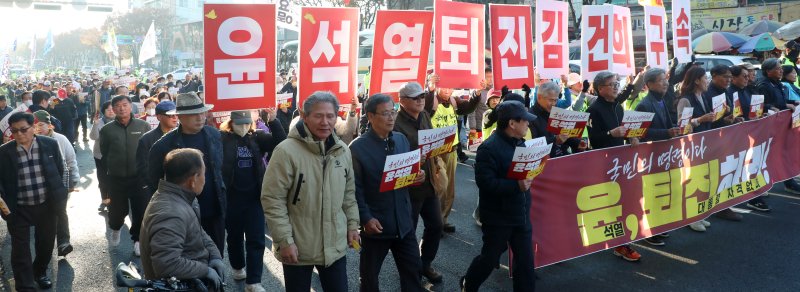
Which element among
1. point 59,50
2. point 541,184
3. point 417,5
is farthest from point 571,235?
point 59,50

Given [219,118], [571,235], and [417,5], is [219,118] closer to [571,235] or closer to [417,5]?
[571,235]

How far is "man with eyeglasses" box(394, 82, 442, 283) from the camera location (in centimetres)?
505

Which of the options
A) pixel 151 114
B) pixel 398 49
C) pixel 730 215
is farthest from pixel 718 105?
pixel 151 114

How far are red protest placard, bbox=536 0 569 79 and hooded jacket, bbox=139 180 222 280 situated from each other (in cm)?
519

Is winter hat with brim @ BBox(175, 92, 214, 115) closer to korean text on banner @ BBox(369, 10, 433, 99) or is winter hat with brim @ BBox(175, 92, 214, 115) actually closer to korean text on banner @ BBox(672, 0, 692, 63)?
korean text on banner @ BBox(369, 10, 433, 99)

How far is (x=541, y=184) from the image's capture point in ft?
17.6

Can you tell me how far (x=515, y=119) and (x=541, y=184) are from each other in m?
1.13

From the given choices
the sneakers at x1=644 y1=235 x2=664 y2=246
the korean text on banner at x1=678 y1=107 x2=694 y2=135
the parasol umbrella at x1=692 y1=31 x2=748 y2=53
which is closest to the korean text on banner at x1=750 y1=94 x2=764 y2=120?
the korean text on banner at x1=678 y1=107 x2=694 y2=135

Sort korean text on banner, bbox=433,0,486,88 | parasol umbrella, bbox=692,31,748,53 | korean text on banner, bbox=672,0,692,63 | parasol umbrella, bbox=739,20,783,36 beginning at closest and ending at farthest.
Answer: korean text on banner, bbox=433,0,486,88 < korean text on banner, bbox=672,0,692,63 < parasol umbrella, bbox=692,31,748,53 < parasol umbrella, bbox=739,20,783,36

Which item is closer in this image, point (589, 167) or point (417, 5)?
point (589, 167)

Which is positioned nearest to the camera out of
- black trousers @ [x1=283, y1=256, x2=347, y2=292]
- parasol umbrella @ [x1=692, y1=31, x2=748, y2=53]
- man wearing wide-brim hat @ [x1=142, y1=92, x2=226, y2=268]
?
black trousers @ [x1=283, y1=256, x2=347, y2=292]

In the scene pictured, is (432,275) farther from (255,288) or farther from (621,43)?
(621,43)

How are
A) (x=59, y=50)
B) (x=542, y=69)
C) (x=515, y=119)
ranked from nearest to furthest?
1. (x=515, y=119)
2. (x=542, y=69)
3. (x=59, y=50)

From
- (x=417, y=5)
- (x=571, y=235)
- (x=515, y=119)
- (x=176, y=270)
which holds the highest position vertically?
(x=417, y=5)
